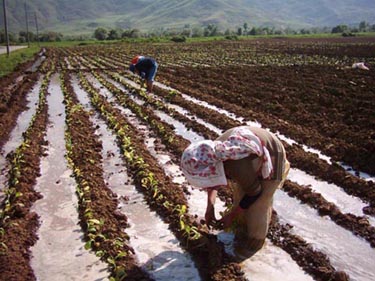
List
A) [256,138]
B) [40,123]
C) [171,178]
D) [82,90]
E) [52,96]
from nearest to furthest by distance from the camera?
1. [256,138]
2. [171,178]
3. [40,123]
4. [52,96]
5. [82,90]

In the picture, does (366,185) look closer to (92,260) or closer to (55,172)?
(92,260)

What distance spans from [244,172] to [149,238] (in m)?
1.58

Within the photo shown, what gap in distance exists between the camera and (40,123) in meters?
10.4

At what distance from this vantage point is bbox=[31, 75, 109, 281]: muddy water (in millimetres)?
4473

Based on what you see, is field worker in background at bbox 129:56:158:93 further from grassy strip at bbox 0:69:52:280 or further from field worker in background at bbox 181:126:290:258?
field worker in background at bbox 181:126:290:258

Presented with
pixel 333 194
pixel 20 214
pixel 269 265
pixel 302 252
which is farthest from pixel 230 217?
pixel 20 214

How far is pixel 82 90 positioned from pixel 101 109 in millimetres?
4195

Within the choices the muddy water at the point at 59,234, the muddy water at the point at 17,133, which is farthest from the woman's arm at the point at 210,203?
the muddy water at the point at 17,133

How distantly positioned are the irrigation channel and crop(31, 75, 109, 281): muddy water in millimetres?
13

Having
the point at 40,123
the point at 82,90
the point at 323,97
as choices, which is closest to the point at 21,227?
the point at 40,123

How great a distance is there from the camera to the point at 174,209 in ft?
18.3

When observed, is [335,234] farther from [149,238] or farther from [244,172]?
[149,238]

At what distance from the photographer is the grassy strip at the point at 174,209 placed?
4.43 meters

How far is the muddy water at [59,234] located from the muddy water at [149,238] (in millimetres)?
498
